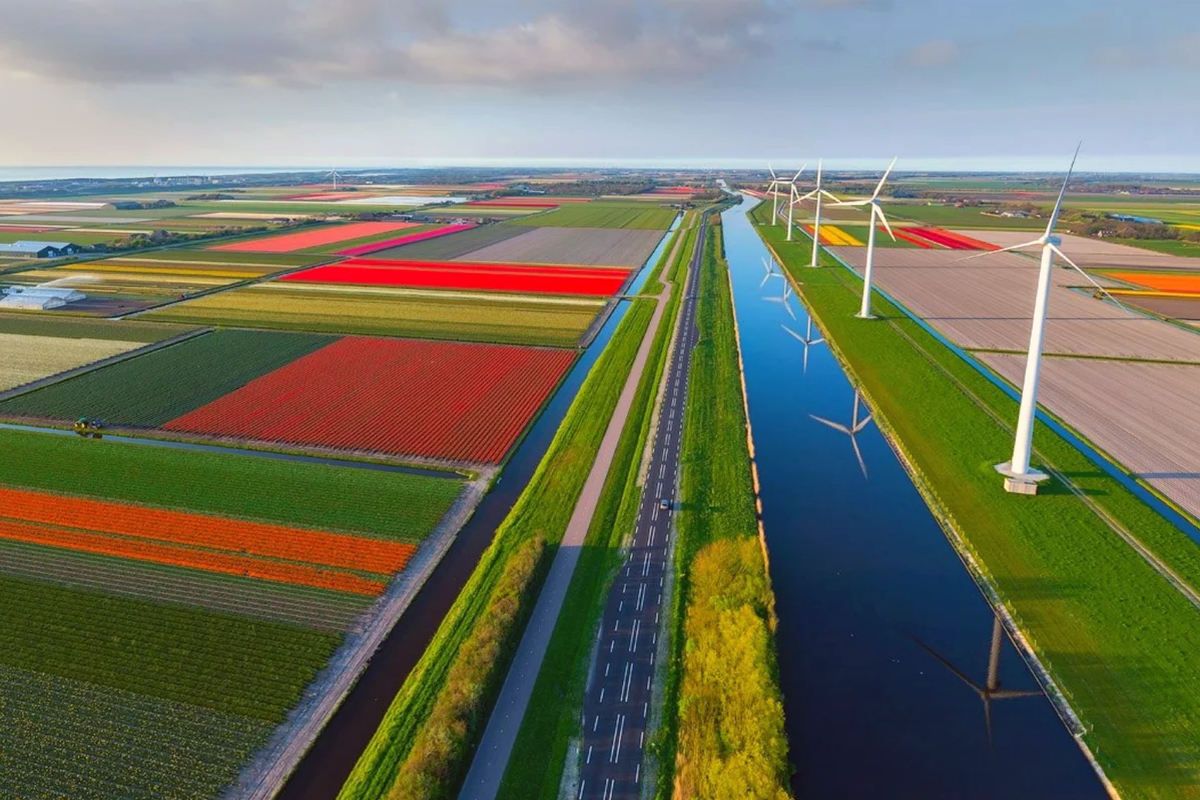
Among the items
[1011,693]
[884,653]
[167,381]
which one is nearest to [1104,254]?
[1011,693]

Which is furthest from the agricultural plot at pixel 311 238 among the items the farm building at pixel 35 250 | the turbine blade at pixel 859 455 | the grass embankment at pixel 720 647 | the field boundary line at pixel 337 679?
the turbine blade at pixel 859 455

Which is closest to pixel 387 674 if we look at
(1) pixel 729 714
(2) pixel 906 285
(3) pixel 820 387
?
(1) pixel 729 714

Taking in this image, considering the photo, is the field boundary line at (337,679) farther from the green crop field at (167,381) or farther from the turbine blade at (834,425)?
the green crop field at (167,381)

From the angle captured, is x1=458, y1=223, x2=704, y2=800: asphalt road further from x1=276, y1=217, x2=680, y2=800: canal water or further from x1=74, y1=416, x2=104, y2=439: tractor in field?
x1=74, y1=416, x2=104, y2=439: tractor in field

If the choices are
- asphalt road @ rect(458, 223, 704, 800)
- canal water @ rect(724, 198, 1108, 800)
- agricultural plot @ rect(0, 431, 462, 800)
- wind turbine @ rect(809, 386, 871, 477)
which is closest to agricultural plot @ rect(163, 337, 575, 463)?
agricultural plot @ rect(0, 431, 462, 800)

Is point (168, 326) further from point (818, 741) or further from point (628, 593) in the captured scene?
point (818, 741)
